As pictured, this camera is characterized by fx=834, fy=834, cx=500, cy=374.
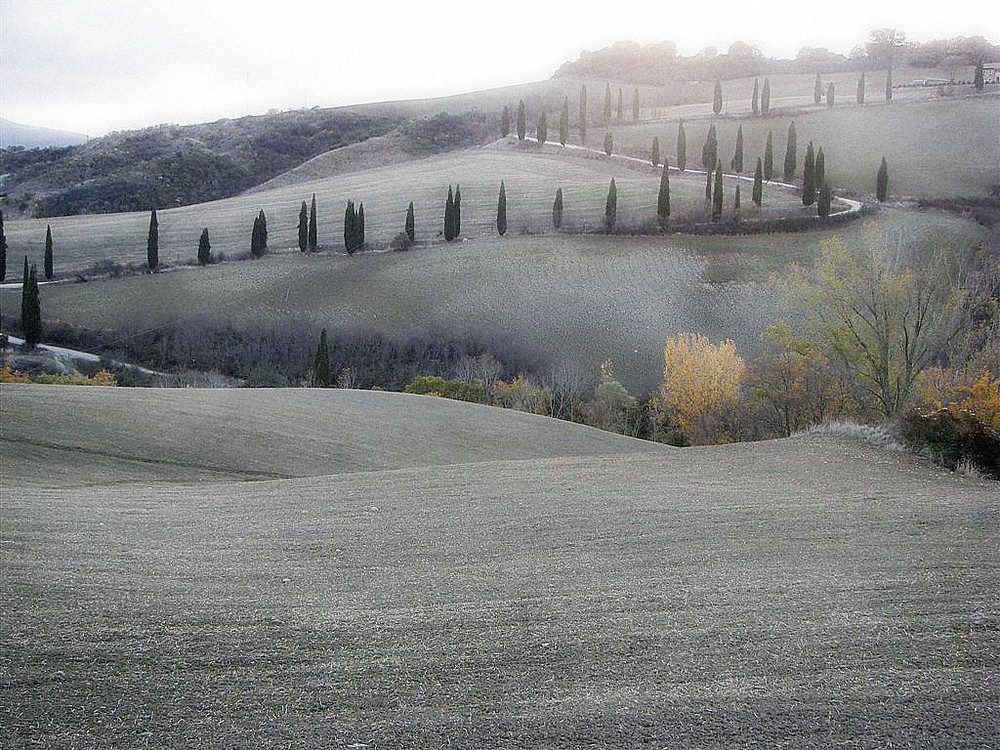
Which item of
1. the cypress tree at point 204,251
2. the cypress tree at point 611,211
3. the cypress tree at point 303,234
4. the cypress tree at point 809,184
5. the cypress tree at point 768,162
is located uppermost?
the cypress tree at point 768,162

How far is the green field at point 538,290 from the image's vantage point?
58750 mm

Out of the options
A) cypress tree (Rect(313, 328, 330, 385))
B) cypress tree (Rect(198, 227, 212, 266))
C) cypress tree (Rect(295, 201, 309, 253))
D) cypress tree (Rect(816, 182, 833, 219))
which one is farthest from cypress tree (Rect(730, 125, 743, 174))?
cypress tree (Rect(313, 328, 330, 385))

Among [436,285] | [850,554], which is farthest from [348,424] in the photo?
[436,285]

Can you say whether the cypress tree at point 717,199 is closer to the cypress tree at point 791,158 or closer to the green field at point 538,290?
the green field at point 538,290

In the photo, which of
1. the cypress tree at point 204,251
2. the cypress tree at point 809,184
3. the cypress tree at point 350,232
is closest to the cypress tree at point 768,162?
the cypress tree at point 809,184

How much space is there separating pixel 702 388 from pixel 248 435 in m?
30.1

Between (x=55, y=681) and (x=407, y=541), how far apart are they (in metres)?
5.27

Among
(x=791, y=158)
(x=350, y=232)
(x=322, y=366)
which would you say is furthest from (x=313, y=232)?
(x=791, y=158)

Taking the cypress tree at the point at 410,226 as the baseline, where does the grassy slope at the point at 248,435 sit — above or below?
below

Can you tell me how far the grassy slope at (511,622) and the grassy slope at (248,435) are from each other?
594 cm

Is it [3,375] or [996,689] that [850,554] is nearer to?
[996,689]

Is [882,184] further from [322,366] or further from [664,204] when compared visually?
[322,366]

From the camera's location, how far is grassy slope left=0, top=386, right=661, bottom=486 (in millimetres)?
19453

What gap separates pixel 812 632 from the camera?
730 centimetres
